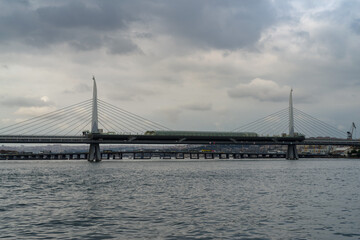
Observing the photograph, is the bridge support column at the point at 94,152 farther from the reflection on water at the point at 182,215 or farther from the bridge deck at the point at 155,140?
the reflection on water at the point at 182,215

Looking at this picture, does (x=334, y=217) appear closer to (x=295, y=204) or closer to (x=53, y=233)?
(x=295, y=204)

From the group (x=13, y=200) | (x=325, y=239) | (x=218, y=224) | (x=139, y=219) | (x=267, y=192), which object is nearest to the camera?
(x=325, y=239)

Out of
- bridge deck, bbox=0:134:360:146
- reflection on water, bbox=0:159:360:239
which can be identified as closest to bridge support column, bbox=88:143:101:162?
bridge deck, bbox=0:134:360:146

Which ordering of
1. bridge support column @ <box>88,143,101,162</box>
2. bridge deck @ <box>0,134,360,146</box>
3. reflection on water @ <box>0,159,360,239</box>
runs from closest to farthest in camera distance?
reflection on water @ <box>0,159,360,239</box> < bridge deck @ <box>0,134,360,146</box> < bridge support column @ <box>88,143,101,162</box>

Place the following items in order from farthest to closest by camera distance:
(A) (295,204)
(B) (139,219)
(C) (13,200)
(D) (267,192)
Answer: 1. (D) (267,192)
2. (C) (13,200)
3. (A) (295,204)
4. (B) (139,219)

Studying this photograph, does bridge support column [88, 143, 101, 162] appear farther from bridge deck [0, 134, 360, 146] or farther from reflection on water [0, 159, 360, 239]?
reflection on water [0, 159, 360, 239]

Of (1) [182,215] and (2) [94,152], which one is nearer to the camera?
(1) [182,215]

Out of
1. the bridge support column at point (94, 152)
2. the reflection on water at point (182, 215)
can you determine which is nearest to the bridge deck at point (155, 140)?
the bridge support column at point (94, 152)

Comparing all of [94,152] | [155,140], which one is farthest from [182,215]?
[94,152]

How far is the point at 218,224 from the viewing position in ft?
79.5

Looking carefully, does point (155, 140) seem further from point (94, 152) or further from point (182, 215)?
point (182, 215)

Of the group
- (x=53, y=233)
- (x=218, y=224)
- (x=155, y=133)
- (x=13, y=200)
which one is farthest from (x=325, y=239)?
(x=155, y=133)

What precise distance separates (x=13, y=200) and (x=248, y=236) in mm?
24427

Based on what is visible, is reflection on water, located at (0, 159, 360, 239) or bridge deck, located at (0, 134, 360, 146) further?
bridge deck, located at (0, 134, 360, 146)
